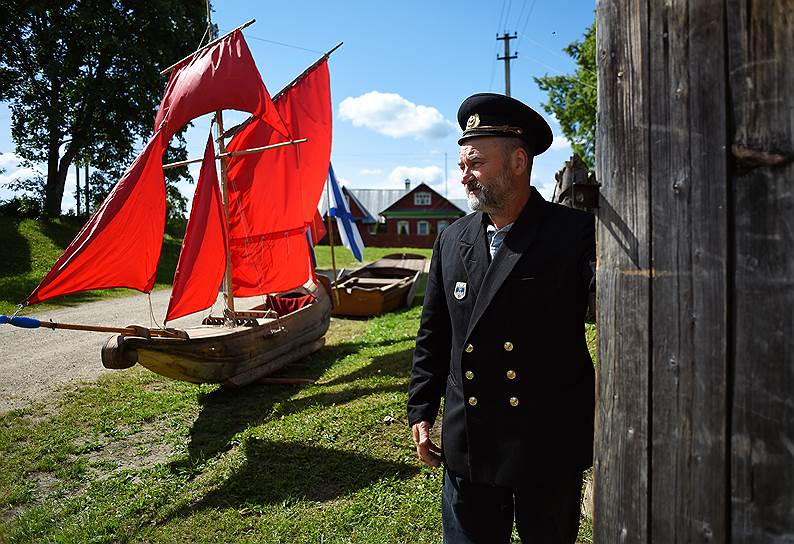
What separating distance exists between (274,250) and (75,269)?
16.4ft

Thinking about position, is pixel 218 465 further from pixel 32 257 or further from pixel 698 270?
pixel 32 257

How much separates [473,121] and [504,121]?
0.14 m

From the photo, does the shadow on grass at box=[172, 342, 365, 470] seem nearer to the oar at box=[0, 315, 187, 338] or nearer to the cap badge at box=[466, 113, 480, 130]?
the oar at box=[0, 315, 187, 338]

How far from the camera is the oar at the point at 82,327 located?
628 centimetres

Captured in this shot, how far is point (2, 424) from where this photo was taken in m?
7.24

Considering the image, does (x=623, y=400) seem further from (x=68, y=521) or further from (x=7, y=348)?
(x=7, y=348)

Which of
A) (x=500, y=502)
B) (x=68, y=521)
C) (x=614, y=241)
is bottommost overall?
(x=68, y=521)

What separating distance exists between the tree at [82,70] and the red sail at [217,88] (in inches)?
660

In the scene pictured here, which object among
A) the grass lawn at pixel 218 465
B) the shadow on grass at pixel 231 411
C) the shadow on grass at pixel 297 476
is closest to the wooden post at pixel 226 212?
the shadow on grass at pixel 231 411

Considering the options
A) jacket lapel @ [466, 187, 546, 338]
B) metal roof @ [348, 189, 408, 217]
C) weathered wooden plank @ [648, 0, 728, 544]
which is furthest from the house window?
weathered wooden plank @ [648, 0, 728, 544]

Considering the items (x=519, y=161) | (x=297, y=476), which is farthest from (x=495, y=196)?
(x=297, y=476)

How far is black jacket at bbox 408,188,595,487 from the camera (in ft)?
7.83

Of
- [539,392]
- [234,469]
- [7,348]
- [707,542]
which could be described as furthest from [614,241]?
[7,348]

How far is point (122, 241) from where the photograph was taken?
7914mm
